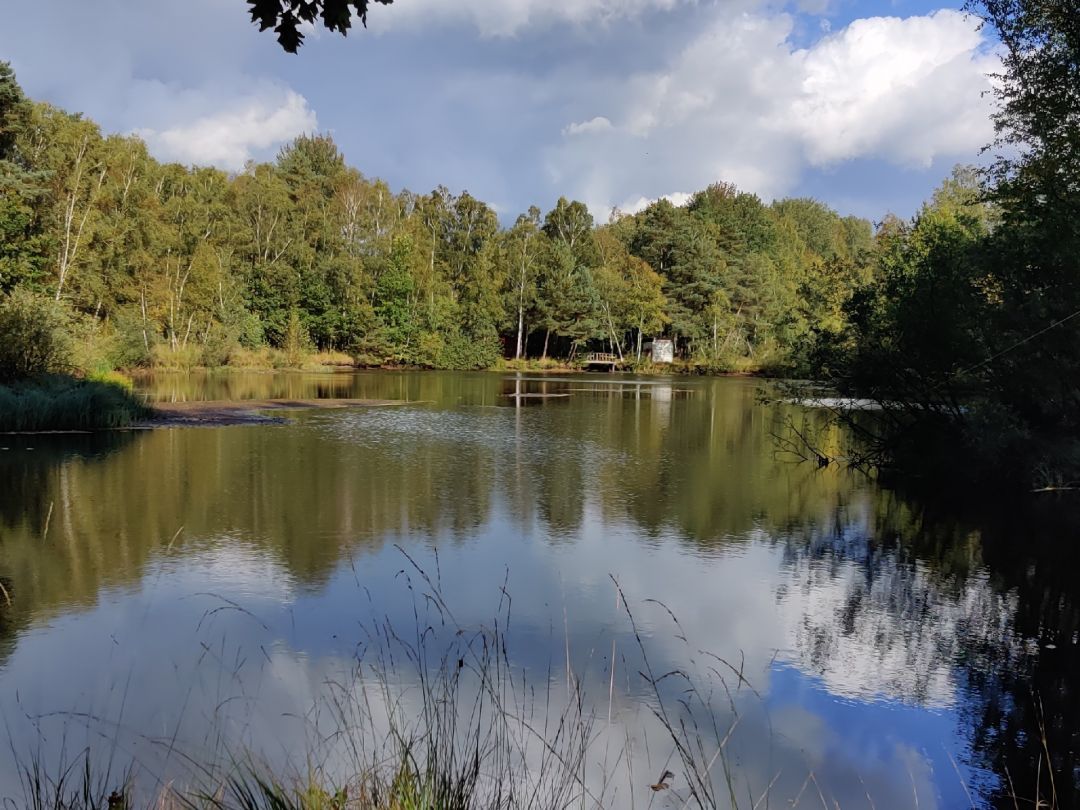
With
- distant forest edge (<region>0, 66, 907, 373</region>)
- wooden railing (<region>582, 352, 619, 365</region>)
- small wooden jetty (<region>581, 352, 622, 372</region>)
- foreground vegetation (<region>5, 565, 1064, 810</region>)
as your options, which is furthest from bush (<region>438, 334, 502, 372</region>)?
foreground vegetation (<region>5, 565, 1064, 810</region>)

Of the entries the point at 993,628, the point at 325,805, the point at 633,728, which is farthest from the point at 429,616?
the point at 993,628

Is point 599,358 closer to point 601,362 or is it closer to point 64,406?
point 601,362

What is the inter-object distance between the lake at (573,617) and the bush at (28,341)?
5.85 metres

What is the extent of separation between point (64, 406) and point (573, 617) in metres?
13.7

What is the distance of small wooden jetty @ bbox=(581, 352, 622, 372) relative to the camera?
2281 inches

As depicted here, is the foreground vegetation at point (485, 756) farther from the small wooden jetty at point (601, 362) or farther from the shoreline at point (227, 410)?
the small wooden jetty at point (601, 362)

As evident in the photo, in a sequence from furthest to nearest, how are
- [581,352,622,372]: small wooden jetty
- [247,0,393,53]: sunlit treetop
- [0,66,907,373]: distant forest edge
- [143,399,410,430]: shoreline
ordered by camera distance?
[581,352,622,372]: small wooden jetty
[0,66,907,373]: distant forest edge
[143,399,410,430]: shoreline
[247,0,393,53]: sunlit treetop

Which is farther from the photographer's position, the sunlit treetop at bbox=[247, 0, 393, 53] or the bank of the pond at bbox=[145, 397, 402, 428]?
the bank of the pond at bbox=[145, 397, 402, 428]

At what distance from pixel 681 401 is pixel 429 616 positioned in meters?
24.9

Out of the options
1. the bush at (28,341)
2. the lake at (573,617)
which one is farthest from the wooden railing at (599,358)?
the lake at (573,617)

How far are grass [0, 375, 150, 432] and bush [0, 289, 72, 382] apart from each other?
1.66ft

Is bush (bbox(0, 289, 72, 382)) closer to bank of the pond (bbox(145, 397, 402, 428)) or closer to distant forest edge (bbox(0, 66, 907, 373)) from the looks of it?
Result: bank of the pond (bbox(145, 397, 402, 428))

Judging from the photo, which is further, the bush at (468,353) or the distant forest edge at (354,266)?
the bush at (468,353)

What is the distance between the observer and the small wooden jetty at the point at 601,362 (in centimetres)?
5794
